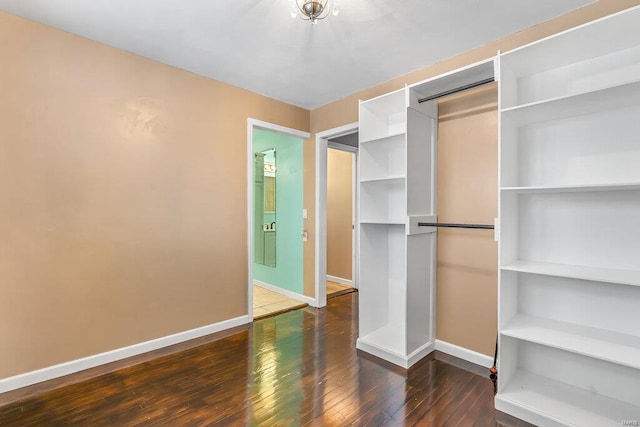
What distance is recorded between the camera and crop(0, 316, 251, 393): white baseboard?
81.7 inches

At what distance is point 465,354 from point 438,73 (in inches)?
97.4

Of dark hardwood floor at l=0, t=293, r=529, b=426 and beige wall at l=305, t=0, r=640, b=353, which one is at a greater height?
beige wall at l=305, t=0, r=640, b=353

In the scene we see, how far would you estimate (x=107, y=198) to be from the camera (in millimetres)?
2443

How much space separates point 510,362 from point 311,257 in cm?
245

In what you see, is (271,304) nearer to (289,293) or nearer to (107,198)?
(289,293)

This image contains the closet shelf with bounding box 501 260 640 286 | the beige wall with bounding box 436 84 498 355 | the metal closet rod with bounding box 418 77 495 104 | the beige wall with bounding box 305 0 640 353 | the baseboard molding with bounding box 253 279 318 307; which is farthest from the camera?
the baseboard molding with bounding box 253 279 318 307

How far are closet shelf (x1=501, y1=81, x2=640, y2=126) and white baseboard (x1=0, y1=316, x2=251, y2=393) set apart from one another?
10.4 feet

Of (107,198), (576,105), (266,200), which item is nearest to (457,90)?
(576,105)

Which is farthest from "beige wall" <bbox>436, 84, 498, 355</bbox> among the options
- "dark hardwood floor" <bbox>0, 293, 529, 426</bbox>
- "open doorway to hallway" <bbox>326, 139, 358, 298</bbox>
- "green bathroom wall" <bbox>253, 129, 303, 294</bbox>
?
"open doorway to hallway" <bbox>326, 139, 358, 298</bbox>

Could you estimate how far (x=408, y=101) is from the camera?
2.38 m

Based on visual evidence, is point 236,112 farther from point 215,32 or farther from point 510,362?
point 510,362

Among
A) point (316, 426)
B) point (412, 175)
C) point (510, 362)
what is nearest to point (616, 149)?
point (412, 175)

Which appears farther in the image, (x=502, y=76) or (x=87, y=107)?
(x=87, y=107)

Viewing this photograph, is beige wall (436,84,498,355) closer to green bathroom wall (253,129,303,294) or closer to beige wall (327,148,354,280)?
green bathroom wall (253,129,303,294)
